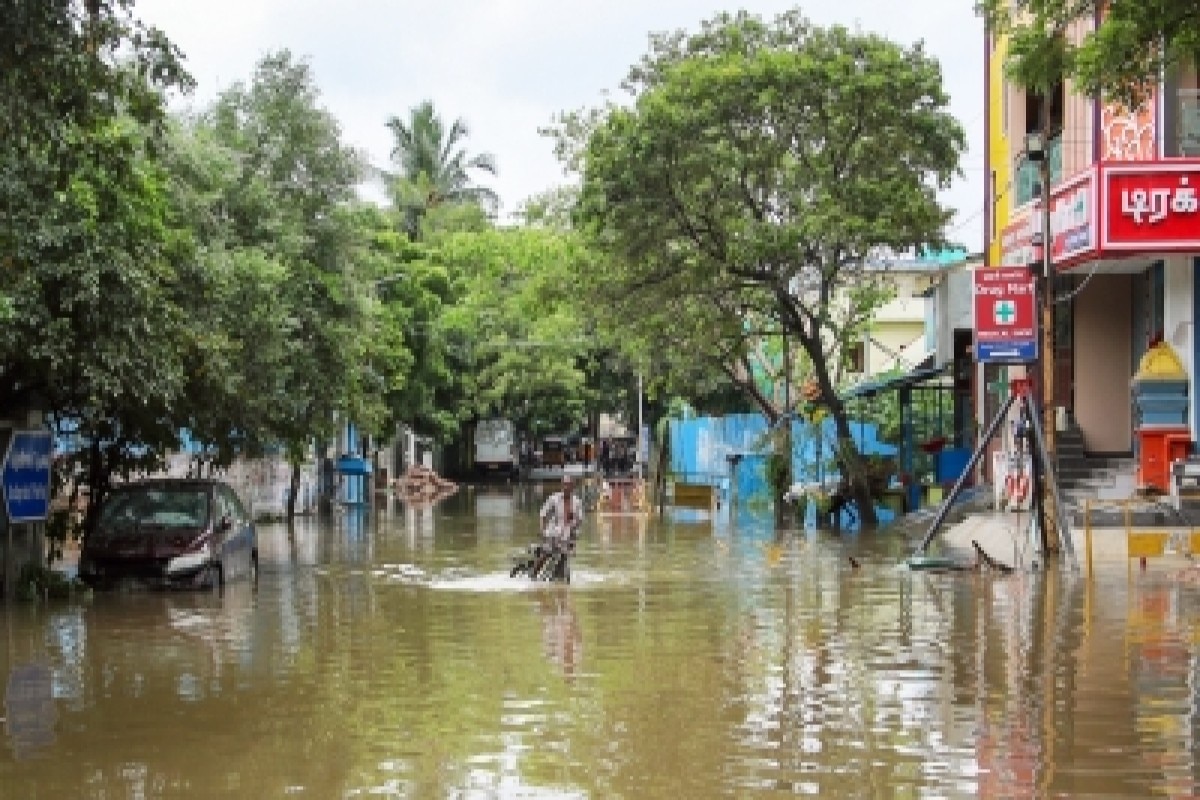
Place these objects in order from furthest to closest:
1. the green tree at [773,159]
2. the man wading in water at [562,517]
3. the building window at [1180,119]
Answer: the green tree at [773,159]
the building window at [1180,119]
the man wading in water at [562,517]

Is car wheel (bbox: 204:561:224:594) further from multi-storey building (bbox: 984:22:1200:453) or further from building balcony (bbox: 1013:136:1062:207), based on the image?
building balcony (bbox: 1013:136:1062:207)

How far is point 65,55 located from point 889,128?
22.0m

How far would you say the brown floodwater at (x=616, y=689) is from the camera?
27.3 feet

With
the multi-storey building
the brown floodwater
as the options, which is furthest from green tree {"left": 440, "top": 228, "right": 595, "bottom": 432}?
the brown floodwater

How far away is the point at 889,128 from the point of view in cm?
3041

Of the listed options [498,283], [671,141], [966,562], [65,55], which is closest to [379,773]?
[65,55]

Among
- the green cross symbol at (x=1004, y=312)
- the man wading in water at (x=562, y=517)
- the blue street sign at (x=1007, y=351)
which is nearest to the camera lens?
A: the man wading in water at (x=562, y=517)

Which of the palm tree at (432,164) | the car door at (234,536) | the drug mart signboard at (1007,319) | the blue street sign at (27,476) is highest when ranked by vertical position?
the palm tree at (432,164)

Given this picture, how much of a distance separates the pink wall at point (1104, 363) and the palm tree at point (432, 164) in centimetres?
4258

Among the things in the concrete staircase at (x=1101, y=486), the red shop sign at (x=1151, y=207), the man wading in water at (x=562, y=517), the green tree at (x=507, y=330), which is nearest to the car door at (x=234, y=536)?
the man wading in water at (x=562, y=517)

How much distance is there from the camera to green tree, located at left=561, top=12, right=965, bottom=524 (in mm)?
29781

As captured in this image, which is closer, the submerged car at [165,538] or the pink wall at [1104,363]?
the submerged car at [165,538]

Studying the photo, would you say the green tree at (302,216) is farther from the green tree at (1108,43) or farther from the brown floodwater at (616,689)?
the green tree at (1108,43)

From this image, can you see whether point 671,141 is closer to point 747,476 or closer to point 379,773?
point 747,476
